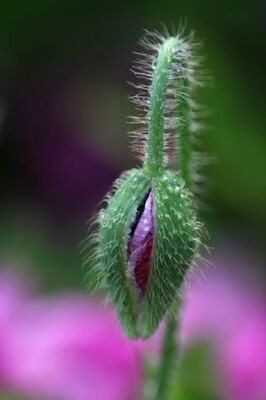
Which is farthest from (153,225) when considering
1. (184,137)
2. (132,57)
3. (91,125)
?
(132,57)

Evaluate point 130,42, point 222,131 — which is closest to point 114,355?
point 222,131

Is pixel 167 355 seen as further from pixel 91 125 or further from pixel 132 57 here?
pixel 132 57

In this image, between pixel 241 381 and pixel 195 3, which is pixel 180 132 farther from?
pixel 195 3

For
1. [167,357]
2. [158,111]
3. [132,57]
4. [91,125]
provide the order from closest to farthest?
[158,111]
[167,357]
[91,125]
[132,57]

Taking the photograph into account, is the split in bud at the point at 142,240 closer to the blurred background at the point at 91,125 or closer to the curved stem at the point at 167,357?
the curved stem at the point at 167,357

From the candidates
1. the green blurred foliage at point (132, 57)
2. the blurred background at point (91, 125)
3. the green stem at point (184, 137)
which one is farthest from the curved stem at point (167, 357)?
the green blurred foliage at point (132, 57)
